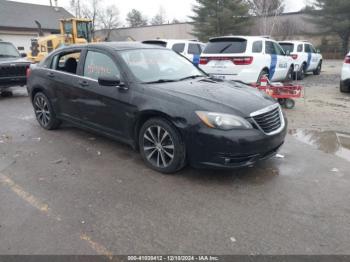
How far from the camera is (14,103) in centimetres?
961

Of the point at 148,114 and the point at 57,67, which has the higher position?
the point at 57,67

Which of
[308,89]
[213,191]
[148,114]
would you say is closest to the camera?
[213,191]

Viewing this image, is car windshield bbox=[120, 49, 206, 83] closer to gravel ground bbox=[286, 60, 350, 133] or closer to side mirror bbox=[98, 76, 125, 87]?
side mirror bbox=[98, 76, 125, 87]

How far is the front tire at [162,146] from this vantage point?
4055 mm

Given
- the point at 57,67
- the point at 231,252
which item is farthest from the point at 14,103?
the point at 231,252

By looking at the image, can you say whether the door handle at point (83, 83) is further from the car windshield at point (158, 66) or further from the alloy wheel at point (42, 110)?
the alloy wheel at point (42, 110)

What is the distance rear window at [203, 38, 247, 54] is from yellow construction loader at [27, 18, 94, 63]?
37.1 ft

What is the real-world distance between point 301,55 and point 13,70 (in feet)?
39.2

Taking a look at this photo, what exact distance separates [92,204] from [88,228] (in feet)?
1.55

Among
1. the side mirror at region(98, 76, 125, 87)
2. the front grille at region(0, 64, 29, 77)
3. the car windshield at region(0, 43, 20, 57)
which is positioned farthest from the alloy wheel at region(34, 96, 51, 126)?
the car windshield at region(0, 43, 20, 57)

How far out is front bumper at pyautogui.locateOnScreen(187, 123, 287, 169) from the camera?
376 cm

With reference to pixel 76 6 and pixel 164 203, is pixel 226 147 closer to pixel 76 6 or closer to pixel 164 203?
pixel 164 203

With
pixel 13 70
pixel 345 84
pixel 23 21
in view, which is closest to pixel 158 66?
pixel 13 70

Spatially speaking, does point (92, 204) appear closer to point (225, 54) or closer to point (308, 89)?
point (225, 54)
